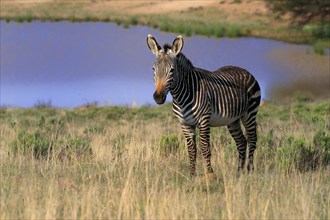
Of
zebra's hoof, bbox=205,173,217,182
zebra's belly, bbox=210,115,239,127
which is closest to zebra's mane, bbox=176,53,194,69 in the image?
zebra's belly, bbox=210,115,239,127

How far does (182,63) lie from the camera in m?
8.02

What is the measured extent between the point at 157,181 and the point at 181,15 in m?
46.2

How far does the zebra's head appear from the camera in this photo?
24.6 ft

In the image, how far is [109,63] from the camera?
3256cm

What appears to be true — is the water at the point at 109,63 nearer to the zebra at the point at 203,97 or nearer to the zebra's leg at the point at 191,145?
the zebra at the point at 203,97

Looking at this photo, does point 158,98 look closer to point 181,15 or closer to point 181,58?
point 181,58

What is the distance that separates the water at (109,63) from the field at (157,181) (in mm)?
12707

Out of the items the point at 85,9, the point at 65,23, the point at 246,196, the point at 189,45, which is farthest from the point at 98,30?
the point at 246,196

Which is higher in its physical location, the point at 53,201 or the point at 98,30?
the point at 98,30

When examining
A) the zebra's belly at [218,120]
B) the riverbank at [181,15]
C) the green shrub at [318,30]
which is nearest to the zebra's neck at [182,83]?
the zebra's belly at [218,120]

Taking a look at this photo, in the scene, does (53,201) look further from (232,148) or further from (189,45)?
(189,45)

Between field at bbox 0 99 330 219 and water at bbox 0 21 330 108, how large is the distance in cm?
1271

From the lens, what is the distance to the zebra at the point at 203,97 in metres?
7.64

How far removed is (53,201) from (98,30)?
3976cm
